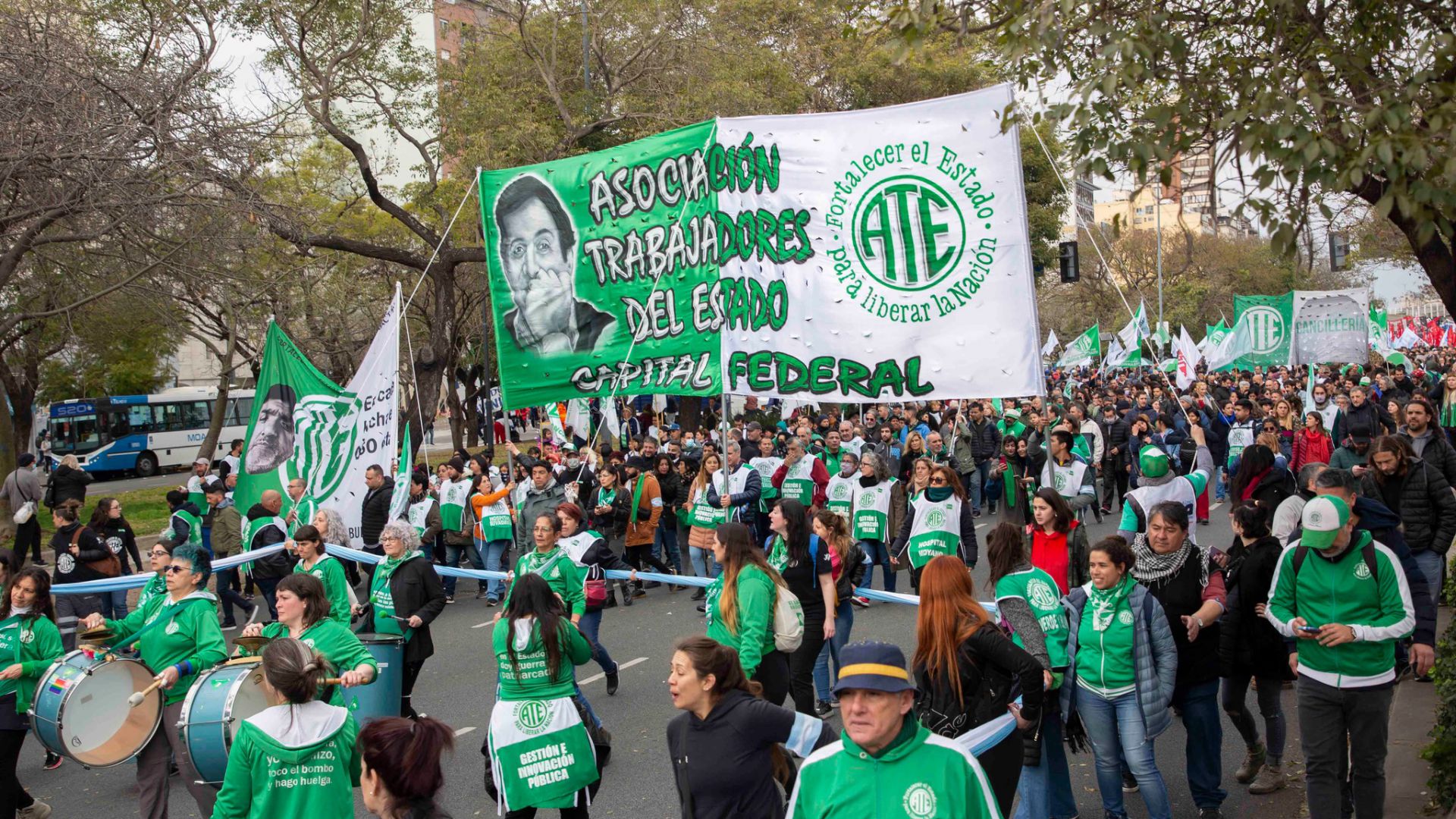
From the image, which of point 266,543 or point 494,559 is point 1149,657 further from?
point 494,559

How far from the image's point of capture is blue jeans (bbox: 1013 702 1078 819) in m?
5.57

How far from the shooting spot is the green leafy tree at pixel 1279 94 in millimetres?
5289

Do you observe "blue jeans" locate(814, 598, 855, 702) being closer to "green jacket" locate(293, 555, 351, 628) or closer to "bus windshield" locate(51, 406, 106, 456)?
"green jacket" locate(293, 555, 351, 628)

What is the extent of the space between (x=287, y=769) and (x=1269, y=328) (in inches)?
1008

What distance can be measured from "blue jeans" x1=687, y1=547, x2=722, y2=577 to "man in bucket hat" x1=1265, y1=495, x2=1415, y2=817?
294 inches

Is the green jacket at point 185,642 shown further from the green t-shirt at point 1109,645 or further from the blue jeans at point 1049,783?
the green t-shirt at point 1109,645

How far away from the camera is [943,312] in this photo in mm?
7777

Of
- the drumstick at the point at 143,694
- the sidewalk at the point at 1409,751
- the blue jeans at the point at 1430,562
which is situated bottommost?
the sidewalk at the point at 1409,751

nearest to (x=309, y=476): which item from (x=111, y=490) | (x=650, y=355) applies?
(x=650, y=355)

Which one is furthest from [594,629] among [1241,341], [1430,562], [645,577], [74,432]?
[74,432]

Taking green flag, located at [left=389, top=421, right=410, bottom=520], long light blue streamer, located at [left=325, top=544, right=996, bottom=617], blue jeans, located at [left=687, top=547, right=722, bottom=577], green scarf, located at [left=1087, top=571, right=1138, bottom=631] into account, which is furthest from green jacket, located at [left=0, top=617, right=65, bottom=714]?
blue jeans, located at [left=687, top=547, right=722, bottom=577]

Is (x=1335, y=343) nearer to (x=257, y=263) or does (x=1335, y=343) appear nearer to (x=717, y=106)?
(x=717, y=106)

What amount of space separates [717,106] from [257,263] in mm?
9933

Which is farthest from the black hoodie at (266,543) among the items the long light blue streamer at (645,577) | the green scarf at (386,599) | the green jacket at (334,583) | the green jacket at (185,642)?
the green jacket at (185,642)
